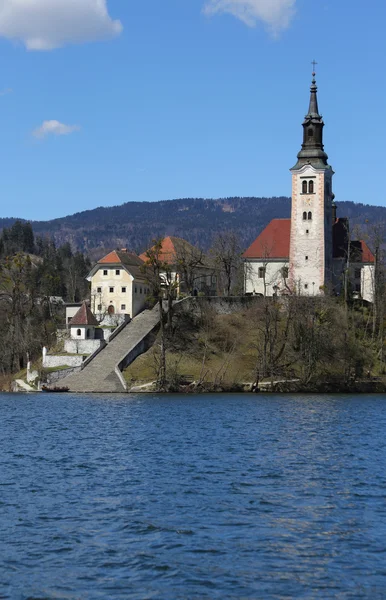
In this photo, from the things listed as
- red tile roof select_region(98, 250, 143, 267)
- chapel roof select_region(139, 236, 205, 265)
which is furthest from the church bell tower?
red tile roof select_region(98, 250, 143, 267)

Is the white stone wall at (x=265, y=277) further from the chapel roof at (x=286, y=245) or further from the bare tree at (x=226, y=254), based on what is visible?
the bare tree at (x=226, y=254)

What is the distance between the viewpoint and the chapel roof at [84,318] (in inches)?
3620

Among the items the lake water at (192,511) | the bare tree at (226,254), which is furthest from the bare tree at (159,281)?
the lake water at (192,511)

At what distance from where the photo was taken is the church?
9912cm

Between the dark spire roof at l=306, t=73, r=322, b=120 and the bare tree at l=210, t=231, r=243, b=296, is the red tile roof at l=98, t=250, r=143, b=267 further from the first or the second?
the dark spire roof at l=306, t=73, r=322, b=120

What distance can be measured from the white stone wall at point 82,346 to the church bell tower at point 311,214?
21.4 metres

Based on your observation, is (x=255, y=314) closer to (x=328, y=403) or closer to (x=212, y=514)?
(x=328, y=403)

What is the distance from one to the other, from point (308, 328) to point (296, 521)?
5846 cm

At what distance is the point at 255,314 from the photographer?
311ft

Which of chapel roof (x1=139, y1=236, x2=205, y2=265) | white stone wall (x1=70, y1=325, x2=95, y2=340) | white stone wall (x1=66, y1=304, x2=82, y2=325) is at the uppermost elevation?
chapel roof (x1=139, y1=236, x2=205, y2=265)

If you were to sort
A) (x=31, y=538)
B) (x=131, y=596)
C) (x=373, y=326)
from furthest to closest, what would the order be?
1. (x=373, y=326)
2. (x=31, y=538)
3. (x=131, y=596)

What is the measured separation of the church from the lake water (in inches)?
1822

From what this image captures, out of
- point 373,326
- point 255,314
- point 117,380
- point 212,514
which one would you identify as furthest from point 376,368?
point 212,514

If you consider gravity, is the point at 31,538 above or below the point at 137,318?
below
